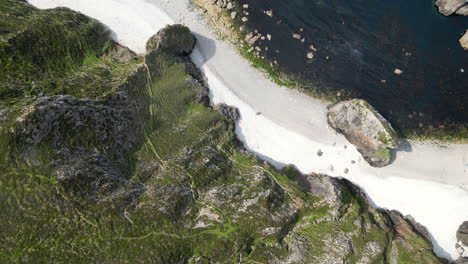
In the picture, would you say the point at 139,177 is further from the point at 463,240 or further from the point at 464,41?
the point at 464,41

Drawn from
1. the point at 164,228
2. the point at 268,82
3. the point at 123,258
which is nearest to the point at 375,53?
the point at 268,82

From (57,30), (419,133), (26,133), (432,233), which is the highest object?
(419,133)

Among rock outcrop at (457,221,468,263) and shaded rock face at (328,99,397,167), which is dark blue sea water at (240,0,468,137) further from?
rock outcrop at (457,221,468,263)

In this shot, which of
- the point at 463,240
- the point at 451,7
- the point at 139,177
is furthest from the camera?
the point at 451,7

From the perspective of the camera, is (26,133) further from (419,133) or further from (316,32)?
(419,133)

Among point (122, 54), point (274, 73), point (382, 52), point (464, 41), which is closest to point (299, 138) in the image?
point (274, 73)

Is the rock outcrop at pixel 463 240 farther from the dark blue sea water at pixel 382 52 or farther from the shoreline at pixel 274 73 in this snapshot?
the dark blue sea water at pixel 382 52
